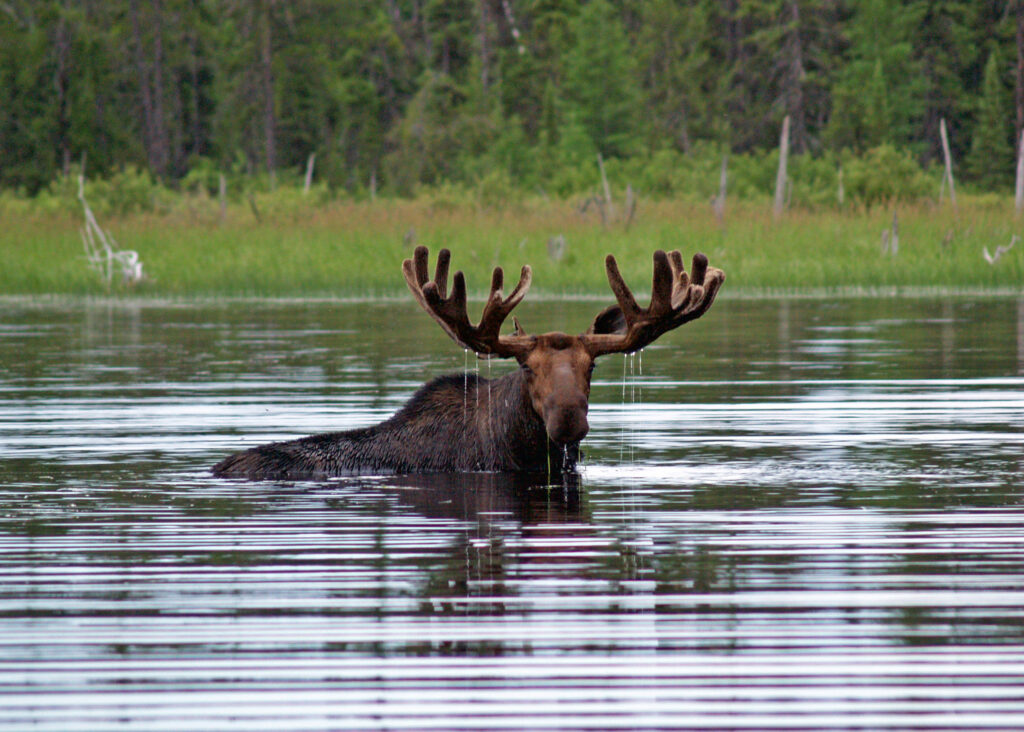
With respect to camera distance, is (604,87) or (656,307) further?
(604,87)

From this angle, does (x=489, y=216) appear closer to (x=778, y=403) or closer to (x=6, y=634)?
(x=778, y=403)

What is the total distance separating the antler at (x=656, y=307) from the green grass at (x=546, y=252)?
21463 millimetres

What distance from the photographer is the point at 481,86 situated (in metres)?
69.7

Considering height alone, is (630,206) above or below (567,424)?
above

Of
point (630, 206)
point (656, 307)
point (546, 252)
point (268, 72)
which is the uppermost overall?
point (268, 72)

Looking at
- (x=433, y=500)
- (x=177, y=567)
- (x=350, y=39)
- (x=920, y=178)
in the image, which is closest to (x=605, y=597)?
(x=177, y=567)

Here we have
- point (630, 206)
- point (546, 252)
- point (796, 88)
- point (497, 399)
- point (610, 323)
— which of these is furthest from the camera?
point (796, 88)

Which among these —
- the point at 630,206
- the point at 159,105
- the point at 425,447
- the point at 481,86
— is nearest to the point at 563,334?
the point at 425,447

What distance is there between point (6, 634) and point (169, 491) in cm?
395

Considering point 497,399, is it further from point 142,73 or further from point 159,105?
point 142,73

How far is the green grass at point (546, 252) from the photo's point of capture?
Answer: 34.4 meters

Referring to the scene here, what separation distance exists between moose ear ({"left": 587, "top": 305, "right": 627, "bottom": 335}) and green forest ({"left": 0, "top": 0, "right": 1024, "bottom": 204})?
4964 cm

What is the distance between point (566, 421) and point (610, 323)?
51.5 inches

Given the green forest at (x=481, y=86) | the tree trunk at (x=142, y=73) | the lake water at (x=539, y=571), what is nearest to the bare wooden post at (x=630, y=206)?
the lake water at (x=539, y=571)
